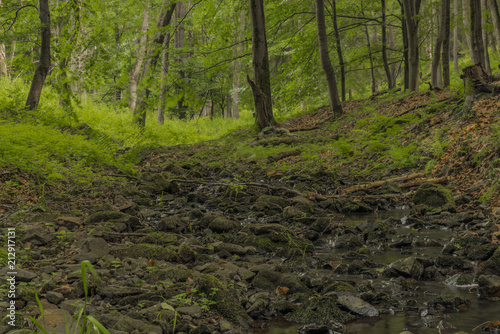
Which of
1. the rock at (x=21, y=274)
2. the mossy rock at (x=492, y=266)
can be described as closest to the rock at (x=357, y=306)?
the mossy rock at (x=492, y=266)

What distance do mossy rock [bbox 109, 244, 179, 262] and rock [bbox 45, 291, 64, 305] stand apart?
1.25 metres

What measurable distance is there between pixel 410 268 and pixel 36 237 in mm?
4020

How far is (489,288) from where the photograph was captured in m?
3.60

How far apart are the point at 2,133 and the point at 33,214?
9.29ft

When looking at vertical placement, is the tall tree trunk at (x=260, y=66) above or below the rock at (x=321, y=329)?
above

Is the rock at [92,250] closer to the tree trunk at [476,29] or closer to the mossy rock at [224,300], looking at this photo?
the mossy rock at [224,300]

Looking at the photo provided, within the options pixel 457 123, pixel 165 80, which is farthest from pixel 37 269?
pixel 165 80

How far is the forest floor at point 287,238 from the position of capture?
3283 mm

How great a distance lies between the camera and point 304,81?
666 inches

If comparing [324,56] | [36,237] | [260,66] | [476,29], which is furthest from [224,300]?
[324,56]

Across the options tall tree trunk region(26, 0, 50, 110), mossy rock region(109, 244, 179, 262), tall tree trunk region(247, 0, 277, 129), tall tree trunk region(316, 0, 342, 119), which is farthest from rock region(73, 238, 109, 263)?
tall tree trunk region(316, 0, 342, 119)

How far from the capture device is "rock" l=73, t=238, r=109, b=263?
411 centimetres

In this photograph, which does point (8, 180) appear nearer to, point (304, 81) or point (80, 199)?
point (80, 199)

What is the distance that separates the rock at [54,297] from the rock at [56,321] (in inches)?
8.9
